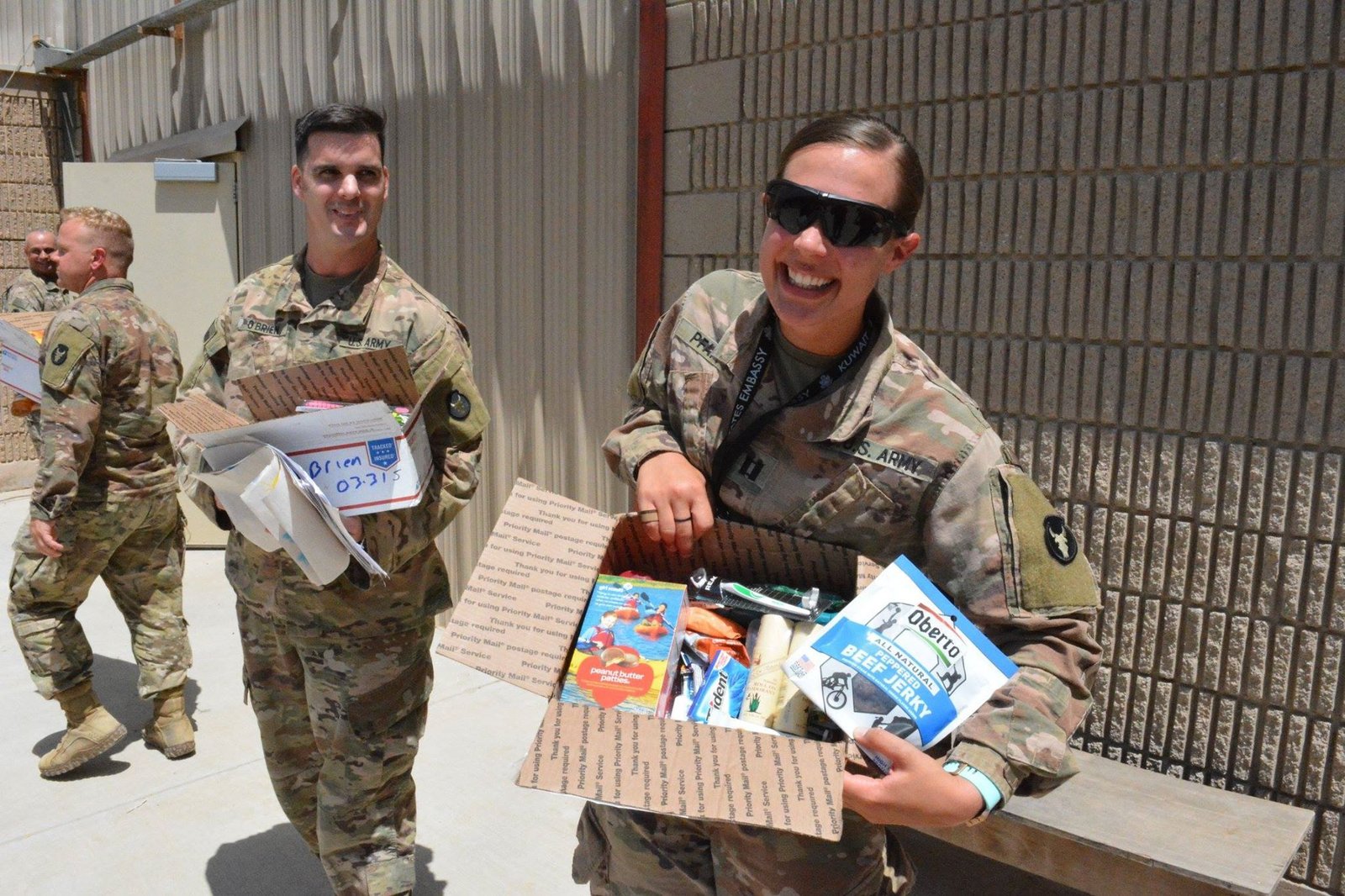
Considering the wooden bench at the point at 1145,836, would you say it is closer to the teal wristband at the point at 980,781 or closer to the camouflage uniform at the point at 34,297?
the teal wristband at the point at 980,781

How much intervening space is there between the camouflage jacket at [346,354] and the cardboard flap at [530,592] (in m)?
1.09

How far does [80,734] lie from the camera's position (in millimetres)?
3904

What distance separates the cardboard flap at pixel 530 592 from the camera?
1.44m

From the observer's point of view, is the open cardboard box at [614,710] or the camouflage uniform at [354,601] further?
the camouflage uniform at [354,601]

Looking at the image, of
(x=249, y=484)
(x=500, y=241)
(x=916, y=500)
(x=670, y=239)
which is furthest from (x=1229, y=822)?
(x=500, y=241)

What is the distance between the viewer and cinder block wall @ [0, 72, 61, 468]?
28.5 feet

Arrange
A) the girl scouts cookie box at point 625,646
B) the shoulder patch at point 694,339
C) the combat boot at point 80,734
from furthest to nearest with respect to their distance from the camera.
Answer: the combat boot at point 80,734, the shoulder patch at point 694,339, the girl scouts cookie box at point 625,646

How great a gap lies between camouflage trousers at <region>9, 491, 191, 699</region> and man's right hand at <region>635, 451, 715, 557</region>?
3.07 m

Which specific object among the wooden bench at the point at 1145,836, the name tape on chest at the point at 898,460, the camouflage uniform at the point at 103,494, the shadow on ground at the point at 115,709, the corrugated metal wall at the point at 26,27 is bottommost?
the shadow on ground at the point at 115,709

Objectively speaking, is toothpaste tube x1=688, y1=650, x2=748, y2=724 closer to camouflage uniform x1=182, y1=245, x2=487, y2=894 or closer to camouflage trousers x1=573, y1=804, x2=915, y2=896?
camouflage trousers x1=573, y1=804, x2=915, y2=896

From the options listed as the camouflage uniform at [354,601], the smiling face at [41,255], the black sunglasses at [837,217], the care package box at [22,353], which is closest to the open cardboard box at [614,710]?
the black sunglasses at [837,217]

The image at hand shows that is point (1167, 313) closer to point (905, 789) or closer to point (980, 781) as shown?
point (980, 781)

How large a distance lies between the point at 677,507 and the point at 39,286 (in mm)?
6336

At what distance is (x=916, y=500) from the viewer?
1.62 metres
